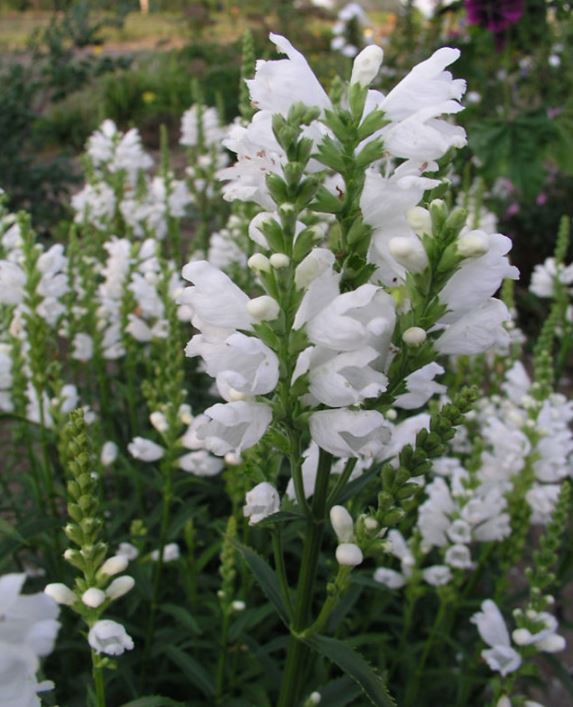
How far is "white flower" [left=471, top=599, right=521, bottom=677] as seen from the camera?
8.12ft

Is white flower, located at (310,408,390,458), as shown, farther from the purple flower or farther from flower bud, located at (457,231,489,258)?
the purple flower

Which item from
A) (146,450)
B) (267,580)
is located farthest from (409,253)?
(146,450)

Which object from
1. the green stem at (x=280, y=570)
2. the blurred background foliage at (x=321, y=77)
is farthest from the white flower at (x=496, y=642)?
the blurred background foliage at (x=321, y=77)

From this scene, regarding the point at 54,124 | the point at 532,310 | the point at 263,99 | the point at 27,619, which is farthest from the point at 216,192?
the point at 54,124

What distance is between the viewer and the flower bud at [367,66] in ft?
4.87

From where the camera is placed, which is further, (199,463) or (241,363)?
(199,463)

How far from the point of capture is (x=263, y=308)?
1395 millimetres

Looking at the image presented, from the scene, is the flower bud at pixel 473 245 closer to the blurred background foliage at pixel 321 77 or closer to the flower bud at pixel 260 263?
the flower bud at pixel 260 263

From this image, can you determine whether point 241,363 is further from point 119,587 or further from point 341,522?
point 119,587

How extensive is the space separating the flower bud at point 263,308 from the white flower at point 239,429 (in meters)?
0.19

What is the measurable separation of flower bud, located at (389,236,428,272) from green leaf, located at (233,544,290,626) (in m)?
0.90

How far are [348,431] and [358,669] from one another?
0.58 metres

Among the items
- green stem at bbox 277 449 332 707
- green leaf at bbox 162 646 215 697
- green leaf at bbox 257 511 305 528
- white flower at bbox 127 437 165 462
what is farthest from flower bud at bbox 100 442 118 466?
green leaf at bbox 257 511 305 528

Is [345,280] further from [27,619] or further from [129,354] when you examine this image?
[129,354]
